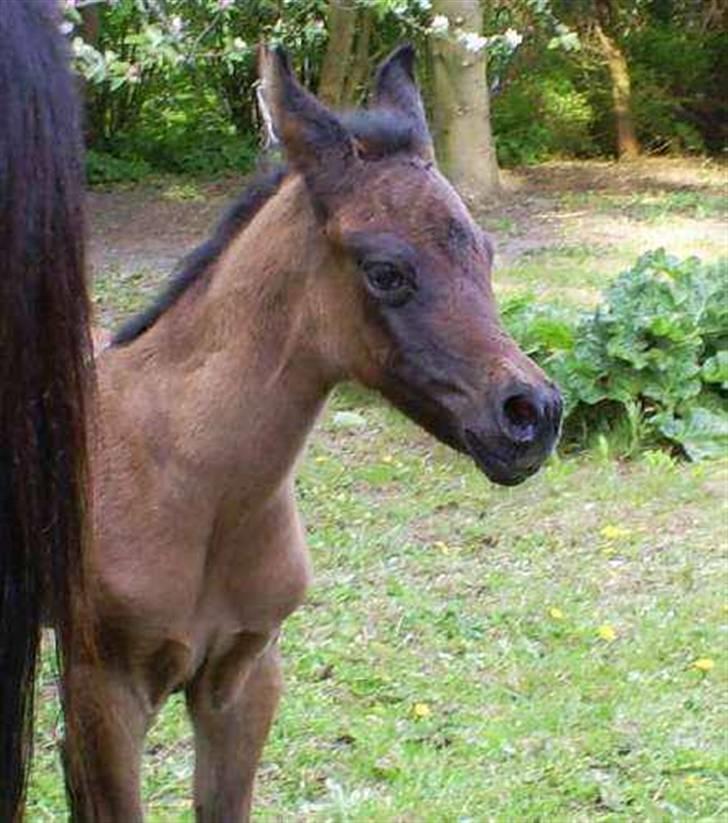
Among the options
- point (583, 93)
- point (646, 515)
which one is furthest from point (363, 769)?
point (583, 93)

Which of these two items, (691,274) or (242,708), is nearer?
(242,708)

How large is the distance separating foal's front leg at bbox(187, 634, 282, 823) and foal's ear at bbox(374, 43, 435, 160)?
3.09ft

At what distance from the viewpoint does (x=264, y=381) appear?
109 inches

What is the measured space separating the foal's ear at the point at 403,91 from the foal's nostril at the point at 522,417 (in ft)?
1.70

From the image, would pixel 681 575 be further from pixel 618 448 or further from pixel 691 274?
pixel 691 274

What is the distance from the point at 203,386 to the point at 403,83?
682 millimetres

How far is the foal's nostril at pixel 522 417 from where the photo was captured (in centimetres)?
249

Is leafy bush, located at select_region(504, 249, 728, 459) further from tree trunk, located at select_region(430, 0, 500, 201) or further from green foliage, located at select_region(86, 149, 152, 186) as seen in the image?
green foliage, located at select_region(86, 149, 152, 186)

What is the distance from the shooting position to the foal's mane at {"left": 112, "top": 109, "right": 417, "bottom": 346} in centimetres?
272

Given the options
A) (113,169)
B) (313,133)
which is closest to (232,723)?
(313,133)

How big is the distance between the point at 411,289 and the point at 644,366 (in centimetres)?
383

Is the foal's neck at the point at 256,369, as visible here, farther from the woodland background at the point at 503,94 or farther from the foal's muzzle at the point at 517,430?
the woodland background at the point at 503,94

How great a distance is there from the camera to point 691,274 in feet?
22.0

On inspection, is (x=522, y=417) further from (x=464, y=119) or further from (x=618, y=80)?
(x=618, y=80)
